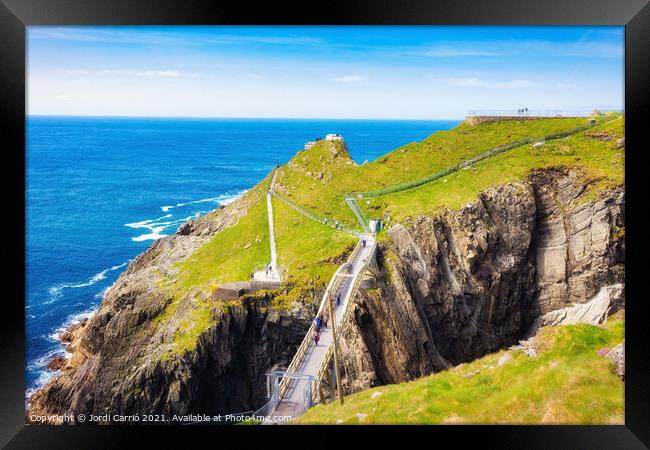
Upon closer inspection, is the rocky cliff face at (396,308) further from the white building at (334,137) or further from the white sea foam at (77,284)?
the white building at (334,137)

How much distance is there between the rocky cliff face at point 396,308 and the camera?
21.8m

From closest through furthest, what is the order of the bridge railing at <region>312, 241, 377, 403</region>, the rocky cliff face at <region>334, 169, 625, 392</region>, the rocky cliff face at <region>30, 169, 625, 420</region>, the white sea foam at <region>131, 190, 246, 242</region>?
1. the bridge railing at <region>312, 241, 377, 403</region>
2. the rocky cliff face at <region>30, 169, 625, 420</region>
3. the white sea foam at <region>131, 190, 246, 242</region>
4. the rocky cliff face at <region>334, 169, 625, 392</region>

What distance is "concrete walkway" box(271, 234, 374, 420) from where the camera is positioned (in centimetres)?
1745

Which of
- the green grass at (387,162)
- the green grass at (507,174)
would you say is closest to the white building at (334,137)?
the green grass at (387,162)

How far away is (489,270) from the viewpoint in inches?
1151

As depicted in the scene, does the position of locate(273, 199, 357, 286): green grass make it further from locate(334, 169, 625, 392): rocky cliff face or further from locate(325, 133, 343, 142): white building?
locate(325, 133, 343, 142): white building

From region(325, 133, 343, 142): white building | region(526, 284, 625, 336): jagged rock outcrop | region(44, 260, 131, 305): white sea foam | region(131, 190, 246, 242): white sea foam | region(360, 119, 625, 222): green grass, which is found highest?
region(325, 133, 343, 142): white building

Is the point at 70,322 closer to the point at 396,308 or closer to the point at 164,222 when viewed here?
the point at 164,222

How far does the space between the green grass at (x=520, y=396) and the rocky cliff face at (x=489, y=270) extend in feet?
22.5

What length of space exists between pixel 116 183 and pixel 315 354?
12765 millimetres

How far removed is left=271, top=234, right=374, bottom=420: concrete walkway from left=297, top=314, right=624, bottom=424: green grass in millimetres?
723

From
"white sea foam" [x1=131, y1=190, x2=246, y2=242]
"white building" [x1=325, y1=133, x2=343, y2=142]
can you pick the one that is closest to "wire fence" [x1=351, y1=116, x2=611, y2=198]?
"white building" [x1=325, y1=133, x2=343, y2=142]

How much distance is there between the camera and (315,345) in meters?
19.9

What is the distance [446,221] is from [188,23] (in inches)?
695
